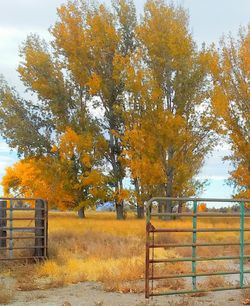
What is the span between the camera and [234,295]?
11.7 meters

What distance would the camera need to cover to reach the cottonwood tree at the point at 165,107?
120 ft

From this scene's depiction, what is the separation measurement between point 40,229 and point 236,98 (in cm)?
2363

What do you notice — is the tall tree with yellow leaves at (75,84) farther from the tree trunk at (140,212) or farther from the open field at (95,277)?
the open field at (95,277)

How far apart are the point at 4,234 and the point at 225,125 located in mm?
23324

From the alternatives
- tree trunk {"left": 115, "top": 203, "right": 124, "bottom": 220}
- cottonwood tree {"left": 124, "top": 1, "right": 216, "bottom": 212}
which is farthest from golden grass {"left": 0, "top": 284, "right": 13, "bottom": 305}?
tree trunk {"left": 115, "top": 203, "right": 124, "bottom": 220}

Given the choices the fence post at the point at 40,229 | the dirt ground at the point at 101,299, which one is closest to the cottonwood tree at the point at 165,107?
the fence post at the point at 40,229

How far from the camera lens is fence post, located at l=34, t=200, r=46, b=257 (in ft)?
53.3

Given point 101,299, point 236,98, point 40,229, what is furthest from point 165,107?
point 101,299

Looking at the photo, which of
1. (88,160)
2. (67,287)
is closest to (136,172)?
(88,160)

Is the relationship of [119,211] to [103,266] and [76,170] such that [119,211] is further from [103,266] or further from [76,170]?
[103,266]

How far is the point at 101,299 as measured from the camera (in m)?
11.0

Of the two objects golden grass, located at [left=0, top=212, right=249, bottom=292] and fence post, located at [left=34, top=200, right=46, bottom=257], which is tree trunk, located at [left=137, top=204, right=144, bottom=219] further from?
fence post, located at [left=34, top=200, right=46, bottom=257]

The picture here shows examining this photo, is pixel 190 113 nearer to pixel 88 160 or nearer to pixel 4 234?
pixel 88 160

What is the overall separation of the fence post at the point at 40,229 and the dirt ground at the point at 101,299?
4065mm
